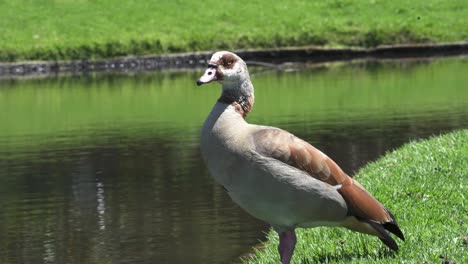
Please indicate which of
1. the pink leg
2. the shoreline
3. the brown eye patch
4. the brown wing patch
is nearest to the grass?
the brown wing patch

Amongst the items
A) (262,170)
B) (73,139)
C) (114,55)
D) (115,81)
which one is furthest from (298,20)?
(262,170)

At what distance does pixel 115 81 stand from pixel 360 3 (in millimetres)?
19109

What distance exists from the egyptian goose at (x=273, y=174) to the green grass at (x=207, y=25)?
1673 inches

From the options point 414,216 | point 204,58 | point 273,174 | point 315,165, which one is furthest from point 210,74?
point 204,58

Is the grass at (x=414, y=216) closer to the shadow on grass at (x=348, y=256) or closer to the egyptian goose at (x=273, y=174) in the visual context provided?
the shadow on grass at (x=348, y=256)

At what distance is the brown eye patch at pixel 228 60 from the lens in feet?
29.1

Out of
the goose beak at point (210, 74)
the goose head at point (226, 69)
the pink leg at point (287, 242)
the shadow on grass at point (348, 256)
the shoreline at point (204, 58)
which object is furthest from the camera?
the shoreline at point (204, 58)

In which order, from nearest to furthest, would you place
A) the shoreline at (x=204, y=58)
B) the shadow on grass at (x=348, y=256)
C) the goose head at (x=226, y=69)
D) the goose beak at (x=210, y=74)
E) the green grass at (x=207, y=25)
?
the goose beak at (x=210, y=74) → the goose head at (x=226, y=69) → the shadow on grass at (x=348, y=256) → the shoreline at (x=204, y=58) → the green grass at (x=207, y=25)

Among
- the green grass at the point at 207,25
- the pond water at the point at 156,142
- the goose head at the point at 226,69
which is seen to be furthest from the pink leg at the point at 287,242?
the green grass at the point at 207,25

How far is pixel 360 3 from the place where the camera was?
5878 centimetres

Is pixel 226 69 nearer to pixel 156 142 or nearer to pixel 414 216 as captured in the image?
pixel 414 216

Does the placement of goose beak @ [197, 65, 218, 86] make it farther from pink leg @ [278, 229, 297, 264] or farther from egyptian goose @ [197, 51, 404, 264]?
pink leg @ [278, 229, 297, 264]

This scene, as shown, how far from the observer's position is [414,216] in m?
11.3

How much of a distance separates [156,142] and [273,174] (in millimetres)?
17347
